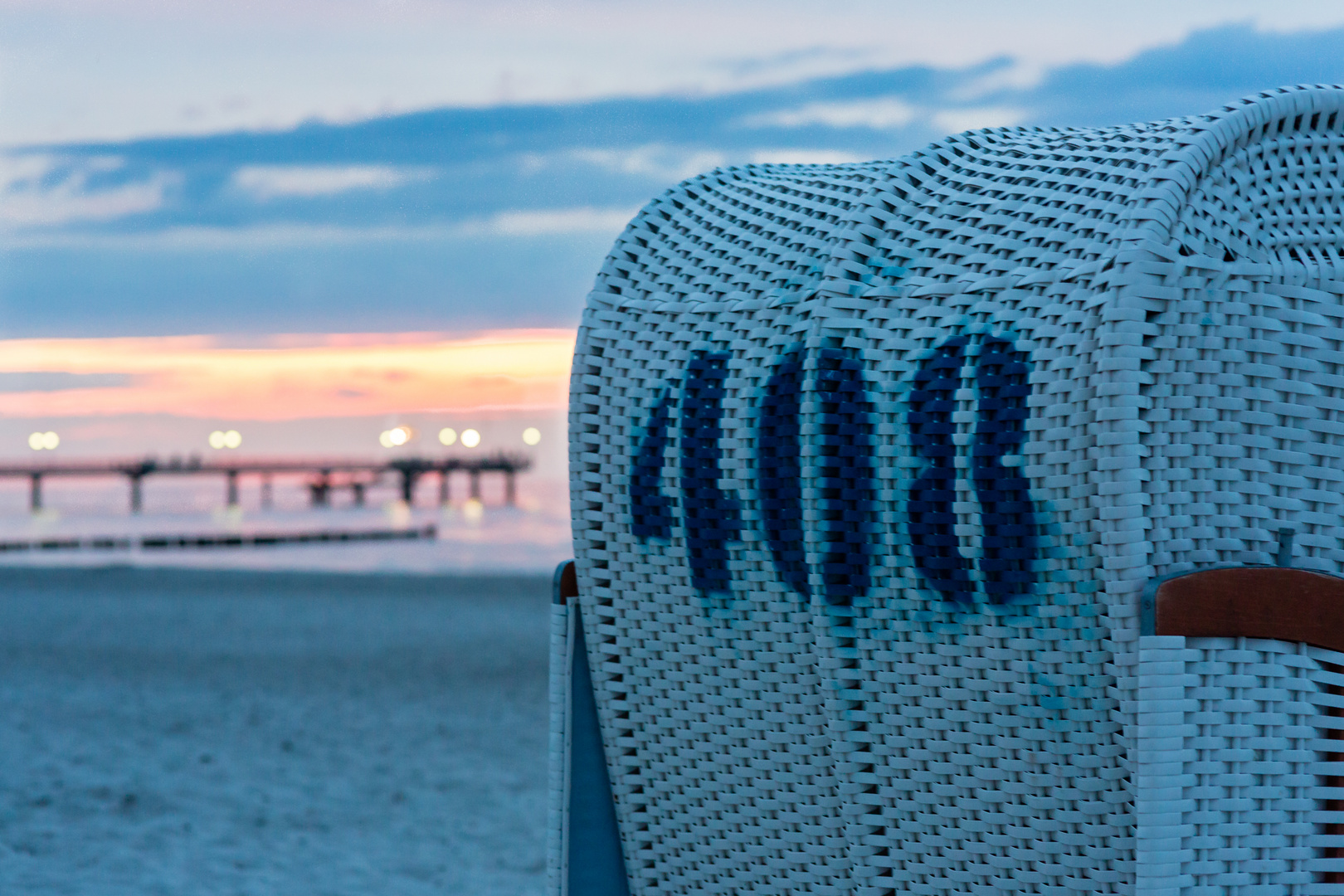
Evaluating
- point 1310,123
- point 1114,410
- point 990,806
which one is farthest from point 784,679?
point 1310,123

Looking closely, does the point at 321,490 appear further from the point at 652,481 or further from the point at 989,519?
the point at 989,519

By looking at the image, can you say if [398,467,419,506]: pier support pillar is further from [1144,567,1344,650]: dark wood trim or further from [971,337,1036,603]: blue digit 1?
[1144,567,1344,650]: dark wood trim

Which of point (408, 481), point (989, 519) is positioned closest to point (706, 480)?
point (989, 519)

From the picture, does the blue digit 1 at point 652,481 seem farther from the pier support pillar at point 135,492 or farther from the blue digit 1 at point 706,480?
the pier support pillar at point 135,492

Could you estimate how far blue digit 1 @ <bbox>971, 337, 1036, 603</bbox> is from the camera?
240 centimetres

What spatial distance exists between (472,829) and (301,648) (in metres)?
7.85

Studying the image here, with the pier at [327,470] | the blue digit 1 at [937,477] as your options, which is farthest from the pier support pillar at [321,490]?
the blue digit 1 at [937,477]

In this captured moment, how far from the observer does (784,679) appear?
9.63 ft

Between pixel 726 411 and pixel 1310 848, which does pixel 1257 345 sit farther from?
pixel 726 411

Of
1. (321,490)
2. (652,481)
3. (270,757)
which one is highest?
(652,481)

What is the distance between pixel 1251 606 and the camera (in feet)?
7.45

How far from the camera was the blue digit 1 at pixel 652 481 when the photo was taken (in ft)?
10.2

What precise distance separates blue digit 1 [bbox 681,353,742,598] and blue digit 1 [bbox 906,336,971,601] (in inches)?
19.9

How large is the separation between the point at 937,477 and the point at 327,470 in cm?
8877
